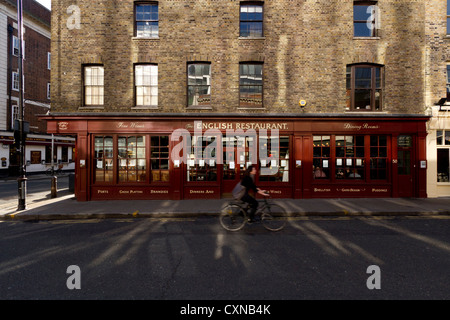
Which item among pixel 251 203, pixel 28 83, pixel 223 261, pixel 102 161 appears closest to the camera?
pixel 223 261

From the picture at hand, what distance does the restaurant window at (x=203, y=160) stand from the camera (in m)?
11.2

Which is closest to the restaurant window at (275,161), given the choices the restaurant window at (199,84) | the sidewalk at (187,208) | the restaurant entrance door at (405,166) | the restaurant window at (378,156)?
the sidewalk at (187,208)

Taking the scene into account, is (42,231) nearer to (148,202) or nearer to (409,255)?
(148,202)

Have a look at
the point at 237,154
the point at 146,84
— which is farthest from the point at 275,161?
the point at 146,84

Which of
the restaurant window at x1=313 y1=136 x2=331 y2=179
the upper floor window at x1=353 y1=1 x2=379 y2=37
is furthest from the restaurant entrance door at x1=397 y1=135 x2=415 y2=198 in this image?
the upper floor window at x1=353 y1=1 x2=379 y2=37

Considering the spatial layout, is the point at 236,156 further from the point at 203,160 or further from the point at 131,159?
the point at 131,159

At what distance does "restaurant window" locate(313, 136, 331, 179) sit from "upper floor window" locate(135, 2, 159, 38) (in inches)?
375

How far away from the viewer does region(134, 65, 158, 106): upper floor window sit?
11359 millimetres

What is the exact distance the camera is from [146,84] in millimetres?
11391

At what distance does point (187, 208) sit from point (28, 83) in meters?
29.2

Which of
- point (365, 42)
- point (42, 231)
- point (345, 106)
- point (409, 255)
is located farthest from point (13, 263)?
point (365, 42)

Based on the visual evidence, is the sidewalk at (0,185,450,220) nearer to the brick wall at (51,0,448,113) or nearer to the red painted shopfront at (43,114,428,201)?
the red painted shopfront at (43,114,428,201)

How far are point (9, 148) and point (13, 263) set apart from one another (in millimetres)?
26764

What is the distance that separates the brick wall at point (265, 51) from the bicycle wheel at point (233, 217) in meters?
5.98
